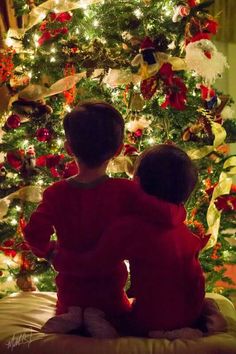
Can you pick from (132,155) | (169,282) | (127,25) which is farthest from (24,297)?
(127,25)

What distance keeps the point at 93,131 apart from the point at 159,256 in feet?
1.36

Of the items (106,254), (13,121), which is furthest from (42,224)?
(13,121)

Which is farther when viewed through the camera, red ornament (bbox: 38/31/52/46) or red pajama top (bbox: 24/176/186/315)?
red ornament (bbox: 38/31/52/46)

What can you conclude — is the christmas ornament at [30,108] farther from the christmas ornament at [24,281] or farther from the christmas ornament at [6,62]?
the christmas ornament at [24,281]

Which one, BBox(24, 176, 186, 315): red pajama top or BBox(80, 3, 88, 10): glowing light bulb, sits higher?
BBox(80, 3, 88, 10): glowing light bulb

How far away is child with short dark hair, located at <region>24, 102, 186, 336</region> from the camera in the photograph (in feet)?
4.81

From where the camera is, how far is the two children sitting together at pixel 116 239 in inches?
54.6

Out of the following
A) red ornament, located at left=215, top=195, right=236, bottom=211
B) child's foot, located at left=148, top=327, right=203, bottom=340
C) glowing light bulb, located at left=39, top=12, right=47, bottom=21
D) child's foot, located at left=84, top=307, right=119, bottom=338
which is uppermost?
glowing light bulb, located at left=39, top=12, right=47, bottom=21

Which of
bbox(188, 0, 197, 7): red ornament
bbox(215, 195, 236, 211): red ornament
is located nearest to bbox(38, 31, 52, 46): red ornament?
bbox(188, 0, 197, 7): red ornament

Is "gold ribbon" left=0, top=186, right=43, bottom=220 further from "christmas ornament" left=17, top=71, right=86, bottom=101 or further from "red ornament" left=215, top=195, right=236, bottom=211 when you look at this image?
"red ornament" left=215, top=195, right=236, bottom=211

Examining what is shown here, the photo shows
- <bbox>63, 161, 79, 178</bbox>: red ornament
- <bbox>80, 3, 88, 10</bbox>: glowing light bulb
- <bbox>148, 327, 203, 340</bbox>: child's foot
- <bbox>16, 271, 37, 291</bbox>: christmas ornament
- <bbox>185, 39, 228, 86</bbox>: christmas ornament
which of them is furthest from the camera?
<bbox>16, 271, 37, 291</bbox>: christmas ornament

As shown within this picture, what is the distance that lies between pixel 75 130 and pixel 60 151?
760 mm

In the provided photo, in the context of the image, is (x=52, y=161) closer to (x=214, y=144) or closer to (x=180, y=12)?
(x=214, y=144)

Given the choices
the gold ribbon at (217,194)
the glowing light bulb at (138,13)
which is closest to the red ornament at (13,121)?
the glowing light bulb at (138,13)
